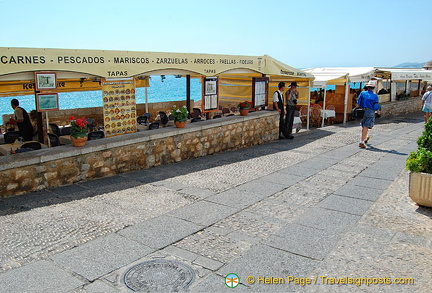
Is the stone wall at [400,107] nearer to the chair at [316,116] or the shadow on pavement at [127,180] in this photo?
the chair at [316,116]

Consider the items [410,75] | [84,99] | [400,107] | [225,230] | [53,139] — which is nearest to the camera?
[225,230]

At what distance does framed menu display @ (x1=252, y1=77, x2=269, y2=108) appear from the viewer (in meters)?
12.7

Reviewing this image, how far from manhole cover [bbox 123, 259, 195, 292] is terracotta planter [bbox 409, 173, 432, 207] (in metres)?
4.03

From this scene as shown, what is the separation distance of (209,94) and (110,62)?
3728 millimetres

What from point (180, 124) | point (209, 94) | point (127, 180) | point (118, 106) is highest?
point (209, 94)

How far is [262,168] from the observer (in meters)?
8.80

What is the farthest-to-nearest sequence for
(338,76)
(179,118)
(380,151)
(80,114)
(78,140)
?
1. (338,76)
2. (80,114)
3. (380,151)
4. (179,118)
5. (78,140)

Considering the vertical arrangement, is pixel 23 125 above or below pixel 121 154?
above

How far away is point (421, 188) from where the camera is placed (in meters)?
6.04

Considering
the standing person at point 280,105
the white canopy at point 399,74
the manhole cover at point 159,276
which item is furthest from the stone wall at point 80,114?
the white canopy at point 399,74

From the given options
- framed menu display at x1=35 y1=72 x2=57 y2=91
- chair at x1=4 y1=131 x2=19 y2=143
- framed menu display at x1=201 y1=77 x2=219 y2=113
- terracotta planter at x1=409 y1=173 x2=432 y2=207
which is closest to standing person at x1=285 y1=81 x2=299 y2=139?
framed menu display at x1=201 y1=77 x2=219 y2=113

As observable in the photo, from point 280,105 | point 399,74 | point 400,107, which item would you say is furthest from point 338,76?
point 400,107

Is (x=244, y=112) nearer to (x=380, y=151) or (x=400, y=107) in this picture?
(x=380, y=151)

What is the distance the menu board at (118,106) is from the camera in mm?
8562
